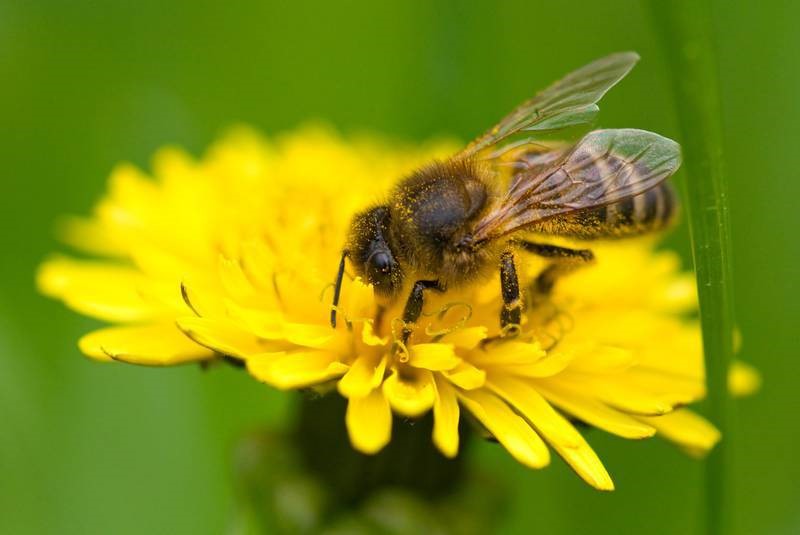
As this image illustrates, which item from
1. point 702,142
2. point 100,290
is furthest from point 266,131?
point 702,142

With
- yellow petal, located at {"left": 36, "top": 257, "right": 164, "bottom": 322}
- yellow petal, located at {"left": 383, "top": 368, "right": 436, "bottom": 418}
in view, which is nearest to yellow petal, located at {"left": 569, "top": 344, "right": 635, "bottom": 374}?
yellow petal, located at {"left": 383, "top": 368, "right": 436, "bottom": 418}

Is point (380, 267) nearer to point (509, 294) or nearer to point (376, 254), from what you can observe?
point (376, 254)

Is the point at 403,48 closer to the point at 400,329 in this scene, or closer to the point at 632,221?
the point at 632,221

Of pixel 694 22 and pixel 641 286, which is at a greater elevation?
pixel 694 22

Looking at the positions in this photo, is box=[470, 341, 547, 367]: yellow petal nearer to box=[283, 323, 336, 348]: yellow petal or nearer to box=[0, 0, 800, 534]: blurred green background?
→ box=[283, 323, 336, 348]: yellow petal

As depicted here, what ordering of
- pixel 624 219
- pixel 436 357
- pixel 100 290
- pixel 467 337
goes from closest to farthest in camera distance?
pixel 436 357 < pixel 467 337 < pixel 624 219 < pixel 100 290

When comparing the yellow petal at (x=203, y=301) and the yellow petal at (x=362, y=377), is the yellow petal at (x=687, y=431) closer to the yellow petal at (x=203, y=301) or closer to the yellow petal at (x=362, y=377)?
the yellow petal at (x=362, y=377)

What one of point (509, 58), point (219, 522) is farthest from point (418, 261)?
point (509, 58)
